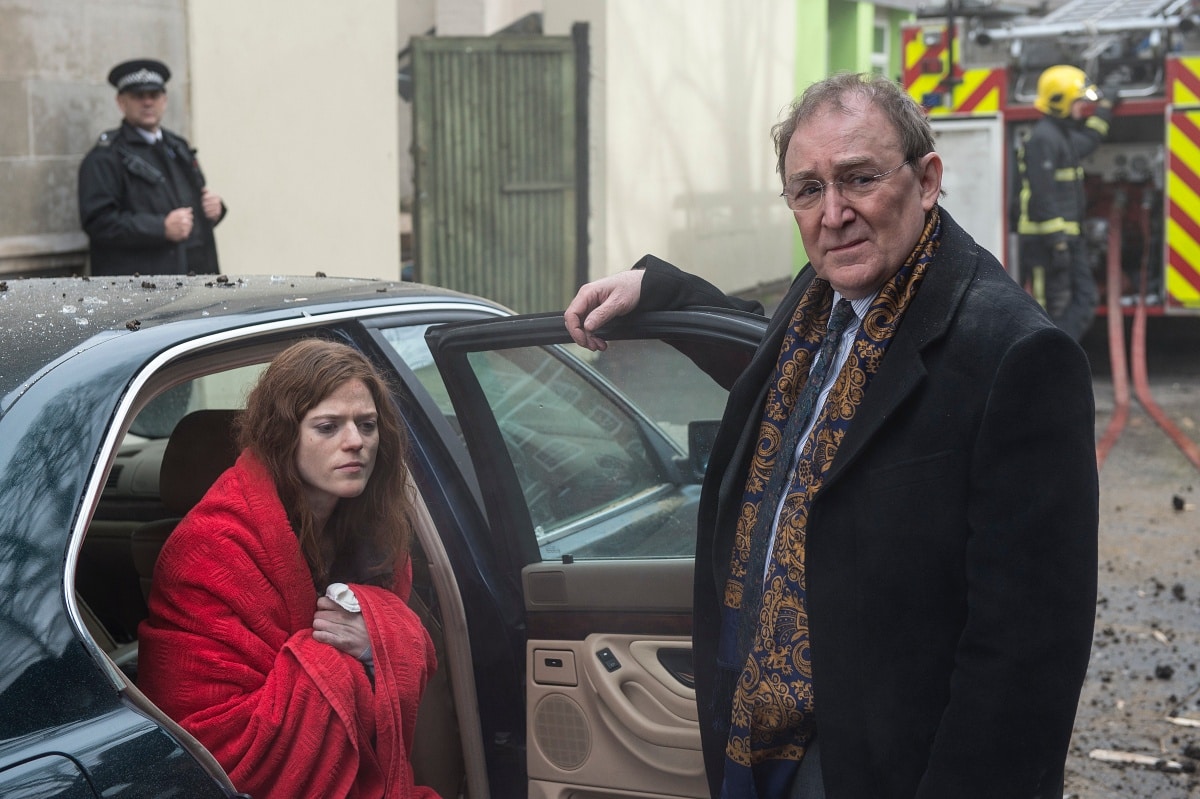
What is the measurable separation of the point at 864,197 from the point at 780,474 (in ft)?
1.34

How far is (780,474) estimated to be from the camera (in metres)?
2.05

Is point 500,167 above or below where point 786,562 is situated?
above

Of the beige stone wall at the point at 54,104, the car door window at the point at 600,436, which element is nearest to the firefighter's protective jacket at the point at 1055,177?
the beige stone wall at the point at 54,104

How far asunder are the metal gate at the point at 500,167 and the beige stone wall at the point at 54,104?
2929 mm

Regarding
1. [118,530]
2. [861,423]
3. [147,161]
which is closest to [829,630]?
[861,423]

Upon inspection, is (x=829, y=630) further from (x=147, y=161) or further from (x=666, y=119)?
(x=666, y=119)

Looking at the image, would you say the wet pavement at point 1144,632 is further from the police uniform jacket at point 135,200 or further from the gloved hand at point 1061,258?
the police uniform jacket at point 135,200

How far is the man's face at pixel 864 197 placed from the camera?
197cm

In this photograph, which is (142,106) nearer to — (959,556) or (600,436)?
(600,436)

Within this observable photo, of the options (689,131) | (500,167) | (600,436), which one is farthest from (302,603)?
(689,131)

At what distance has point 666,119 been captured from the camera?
38.7 feet

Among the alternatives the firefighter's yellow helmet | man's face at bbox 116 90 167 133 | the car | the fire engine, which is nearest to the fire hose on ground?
the fire engine

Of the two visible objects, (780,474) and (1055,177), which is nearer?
(780,474)

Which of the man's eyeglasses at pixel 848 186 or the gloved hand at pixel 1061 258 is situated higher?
the man's eyeglasses at pixel 848 186
